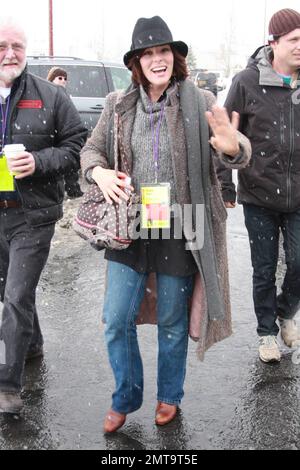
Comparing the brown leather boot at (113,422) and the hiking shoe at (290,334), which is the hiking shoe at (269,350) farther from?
the brown leather boot at (113,422)

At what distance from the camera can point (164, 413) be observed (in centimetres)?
323

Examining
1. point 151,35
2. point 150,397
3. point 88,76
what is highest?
point 151,35

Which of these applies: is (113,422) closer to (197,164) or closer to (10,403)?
(10,403)

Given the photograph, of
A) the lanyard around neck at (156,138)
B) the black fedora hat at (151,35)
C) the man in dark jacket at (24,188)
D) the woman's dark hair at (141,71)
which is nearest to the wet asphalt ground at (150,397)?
the man in dark jacket at (24,188)

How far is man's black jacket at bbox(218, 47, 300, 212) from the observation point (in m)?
3.63

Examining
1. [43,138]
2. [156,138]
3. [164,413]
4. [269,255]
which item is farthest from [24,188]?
[269,255]

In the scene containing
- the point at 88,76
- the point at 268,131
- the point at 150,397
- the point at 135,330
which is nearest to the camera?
the point at 135,330

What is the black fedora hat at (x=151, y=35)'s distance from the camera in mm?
2840

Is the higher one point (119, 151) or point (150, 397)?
point (119, 151)

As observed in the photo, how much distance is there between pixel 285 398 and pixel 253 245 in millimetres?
1015

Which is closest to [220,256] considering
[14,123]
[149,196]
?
[149,196]

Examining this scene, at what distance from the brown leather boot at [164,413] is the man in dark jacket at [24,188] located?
0.77 metres

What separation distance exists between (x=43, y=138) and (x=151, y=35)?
919mm
